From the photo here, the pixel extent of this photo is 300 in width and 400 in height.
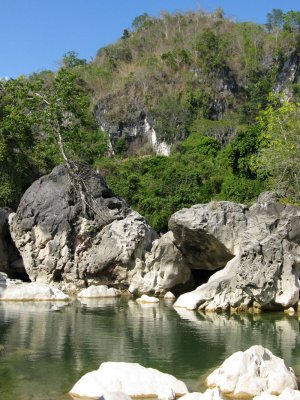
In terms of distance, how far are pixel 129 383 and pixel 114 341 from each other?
205 inches

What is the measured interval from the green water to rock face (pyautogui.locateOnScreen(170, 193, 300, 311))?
92 cm

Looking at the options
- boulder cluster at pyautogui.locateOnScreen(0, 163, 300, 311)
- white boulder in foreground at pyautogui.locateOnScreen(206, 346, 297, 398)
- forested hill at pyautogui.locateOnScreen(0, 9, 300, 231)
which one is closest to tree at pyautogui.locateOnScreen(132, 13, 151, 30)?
forested hill at pyautogui.locateOnScreen(0, 9, 300, 231)

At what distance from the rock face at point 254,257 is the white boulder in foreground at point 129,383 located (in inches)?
433

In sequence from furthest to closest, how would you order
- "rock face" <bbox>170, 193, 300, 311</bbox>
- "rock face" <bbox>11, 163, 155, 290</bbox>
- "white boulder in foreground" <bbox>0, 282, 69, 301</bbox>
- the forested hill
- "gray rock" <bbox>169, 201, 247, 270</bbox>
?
1. the forested hill
2. "rock face" <bbox>11, 163, 155, 290</bbox>
3. "gray rock" <bbox>169, 201, 247, 270</bbox>
4. "white boulder in foreground" <bbox>0, 282, 69, 301</bbox>
5. "rock face" <bbox>170, 193, 300, 311</bbox>

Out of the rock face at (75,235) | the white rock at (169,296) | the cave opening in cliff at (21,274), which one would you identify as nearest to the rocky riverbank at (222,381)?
the white rock at (169,296)

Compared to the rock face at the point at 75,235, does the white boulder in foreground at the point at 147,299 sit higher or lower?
lower

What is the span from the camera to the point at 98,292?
85.0 ft

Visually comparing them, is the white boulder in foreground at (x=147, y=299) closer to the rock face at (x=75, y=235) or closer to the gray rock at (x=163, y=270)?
the gray rock at (x=163, y=270)

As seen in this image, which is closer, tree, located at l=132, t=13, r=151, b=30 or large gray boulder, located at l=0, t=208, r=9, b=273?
large gray boulder, located at l=0, t=208, r=9, b=273

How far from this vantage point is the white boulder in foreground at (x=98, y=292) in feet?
83.8

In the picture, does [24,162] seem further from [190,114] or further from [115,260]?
[190,114]

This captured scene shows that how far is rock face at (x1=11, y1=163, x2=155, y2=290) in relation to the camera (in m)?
27.3

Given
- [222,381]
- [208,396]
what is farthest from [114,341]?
[208,396]

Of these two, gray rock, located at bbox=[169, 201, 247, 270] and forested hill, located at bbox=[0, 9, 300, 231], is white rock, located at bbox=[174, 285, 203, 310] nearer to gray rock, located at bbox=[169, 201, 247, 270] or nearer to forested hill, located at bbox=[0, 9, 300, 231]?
gray rock, located at bbox=[169, 201, 247, 270]
